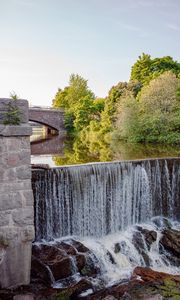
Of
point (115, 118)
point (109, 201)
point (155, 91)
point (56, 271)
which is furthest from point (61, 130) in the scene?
point (56, 271)

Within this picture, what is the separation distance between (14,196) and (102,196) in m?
4.09

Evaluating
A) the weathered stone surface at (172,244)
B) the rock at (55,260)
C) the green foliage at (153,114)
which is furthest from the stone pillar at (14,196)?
the green foliage at (153,114)

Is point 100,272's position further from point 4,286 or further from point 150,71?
point 150,71

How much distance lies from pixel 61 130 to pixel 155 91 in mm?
16838

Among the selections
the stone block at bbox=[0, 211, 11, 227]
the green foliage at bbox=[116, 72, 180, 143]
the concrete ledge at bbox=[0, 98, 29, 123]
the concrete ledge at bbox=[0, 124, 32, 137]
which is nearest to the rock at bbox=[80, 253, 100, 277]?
the stone block at bbox=[0, 211, 11, 227]

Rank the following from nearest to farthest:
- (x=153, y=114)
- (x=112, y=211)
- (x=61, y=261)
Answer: (x=61, y=261)
(x=112, y=211)
(x=153, y=114)

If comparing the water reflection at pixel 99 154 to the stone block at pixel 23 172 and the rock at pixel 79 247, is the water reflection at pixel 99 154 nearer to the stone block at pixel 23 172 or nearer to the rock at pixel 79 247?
the rock at pixel 79 247

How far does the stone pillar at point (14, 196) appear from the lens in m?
4.75

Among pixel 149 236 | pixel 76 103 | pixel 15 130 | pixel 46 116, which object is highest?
pixel 76 103

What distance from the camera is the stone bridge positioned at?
35.3 meters

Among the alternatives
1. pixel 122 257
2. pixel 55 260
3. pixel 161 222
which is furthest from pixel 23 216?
pixel 161 222

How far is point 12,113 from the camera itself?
190 inches

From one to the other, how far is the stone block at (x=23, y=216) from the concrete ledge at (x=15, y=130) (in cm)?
119

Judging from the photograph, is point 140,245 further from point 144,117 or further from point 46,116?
point 46,116
